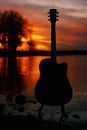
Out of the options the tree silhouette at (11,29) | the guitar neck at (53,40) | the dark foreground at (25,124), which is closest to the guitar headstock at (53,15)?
the guitar neck at (53,40)

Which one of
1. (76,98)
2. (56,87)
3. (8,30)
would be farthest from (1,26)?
(56,87)

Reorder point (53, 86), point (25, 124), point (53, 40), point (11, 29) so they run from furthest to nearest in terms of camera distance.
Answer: point (11, 29), point (53, 40), point (53, 86), point (25, 124)

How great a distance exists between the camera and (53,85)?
967 cm

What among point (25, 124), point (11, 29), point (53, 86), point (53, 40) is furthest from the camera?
point (11, 29)

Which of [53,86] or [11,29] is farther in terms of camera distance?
[11,29]

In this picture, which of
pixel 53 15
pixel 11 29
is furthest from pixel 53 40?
pixel 11 29

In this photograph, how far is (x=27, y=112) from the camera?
37.8 feet

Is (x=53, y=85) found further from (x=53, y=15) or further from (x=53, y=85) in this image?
(x=53, y=15)

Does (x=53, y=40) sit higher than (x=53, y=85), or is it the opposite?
(x=53, y=40)

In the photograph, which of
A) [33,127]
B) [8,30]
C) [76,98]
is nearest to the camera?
[33,127]

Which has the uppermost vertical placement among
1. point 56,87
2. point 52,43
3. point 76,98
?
point 52,43

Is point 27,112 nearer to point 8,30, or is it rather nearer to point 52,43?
point 52,43

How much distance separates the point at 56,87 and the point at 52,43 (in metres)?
1.23

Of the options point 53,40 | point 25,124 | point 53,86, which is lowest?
point 25,124
